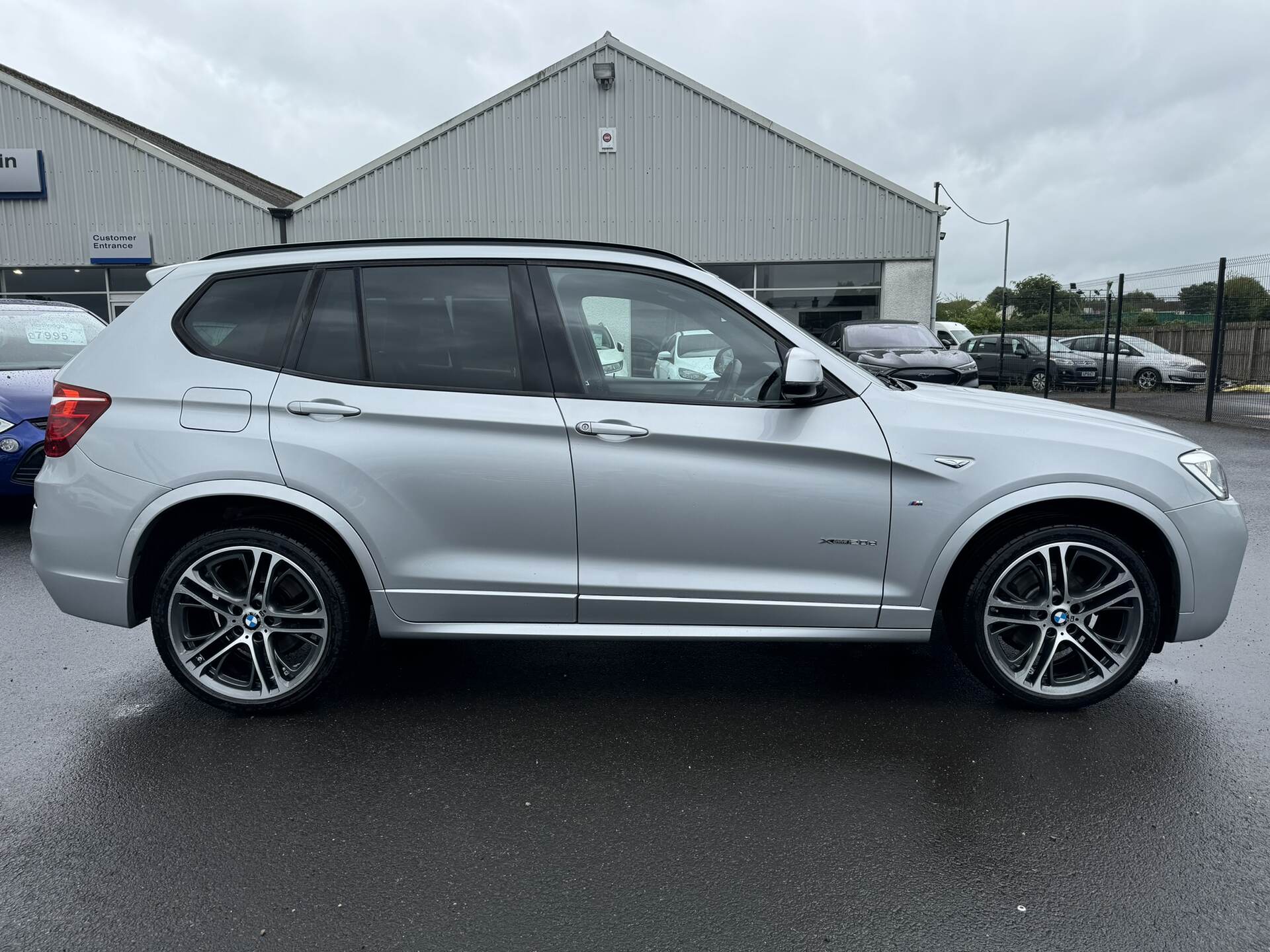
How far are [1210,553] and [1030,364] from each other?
1932 cm

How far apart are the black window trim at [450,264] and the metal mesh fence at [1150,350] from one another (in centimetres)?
1253

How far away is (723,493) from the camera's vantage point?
334 centimetres

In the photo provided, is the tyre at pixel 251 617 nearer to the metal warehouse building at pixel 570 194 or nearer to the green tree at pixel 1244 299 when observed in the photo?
the green tree at pixel 1244 299

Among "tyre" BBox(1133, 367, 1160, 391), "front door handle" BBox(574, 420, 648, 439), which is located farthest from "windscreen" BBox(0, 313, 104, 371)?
"tyre" BBox(1133, 367, 1160, 391)

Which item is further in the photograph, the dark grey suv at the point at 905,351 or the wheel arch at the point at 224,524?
the dark grey suv at the point at 905,351

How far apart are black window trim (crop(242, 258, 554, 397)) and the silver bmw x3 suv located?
11 millimetres

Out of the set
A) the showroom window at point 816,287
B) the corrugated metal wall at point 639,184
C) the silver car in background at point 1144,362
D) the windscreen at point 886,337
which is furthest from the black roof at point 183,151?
the silver car in background at point 1144,362

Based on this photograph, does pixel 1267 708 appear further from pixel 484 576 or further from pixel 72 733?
pixel 72 733

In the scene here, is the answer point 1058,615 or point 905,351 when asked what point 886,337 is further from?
point 1058,615

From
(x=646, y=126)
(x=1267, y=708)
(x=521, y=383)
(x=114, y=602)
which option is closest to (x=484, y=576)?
(x=521, y=383)

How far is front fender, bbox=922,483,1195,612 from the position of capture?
3.37 meters

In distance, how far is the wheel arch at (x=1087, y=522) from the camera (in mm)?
3379

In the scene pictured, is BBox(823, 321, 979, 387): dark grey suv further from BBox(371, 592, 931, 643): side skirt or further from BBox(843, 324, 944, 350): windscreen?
BBox(371, 592, 931, 643): side skirt

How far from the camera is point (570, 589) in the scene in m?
3.44
